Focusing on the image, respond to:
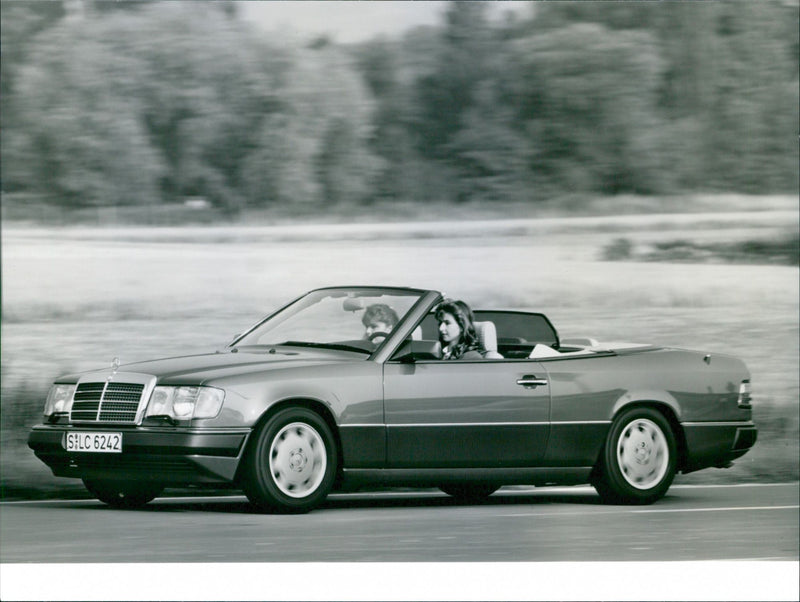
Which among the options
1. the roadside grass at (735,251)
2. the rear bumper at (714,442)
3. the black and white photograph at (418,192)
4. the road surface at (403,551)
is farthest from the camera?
the roadside grass at (735,251)

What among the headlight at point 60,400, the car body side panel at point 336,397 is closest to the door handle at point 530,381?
the car body side panel at point 336,397

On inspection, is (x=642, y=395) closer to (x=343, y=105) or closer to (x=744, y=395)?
(x=744, y=395)

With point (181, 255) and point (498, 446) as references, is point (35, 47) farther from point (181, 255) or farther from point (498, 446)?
point (498, 446)

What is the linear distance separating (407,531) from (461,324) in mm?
1695

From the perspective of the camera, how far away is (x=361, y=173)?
15039mm

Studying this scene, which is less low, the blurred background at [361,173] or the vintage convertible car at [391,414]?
the blurred background at [361,173]

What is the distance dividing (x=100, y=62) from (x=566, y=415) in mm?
5918

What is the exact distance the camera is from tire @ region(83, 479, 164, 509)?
10.5 metres

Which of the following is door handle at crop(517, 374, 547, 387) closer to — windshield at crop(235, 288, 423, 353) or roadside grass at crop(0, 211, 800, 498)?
windshield at crop(235, 288, 423, 353)

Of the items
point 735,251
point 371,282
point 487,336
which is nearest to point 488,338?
point 487,336

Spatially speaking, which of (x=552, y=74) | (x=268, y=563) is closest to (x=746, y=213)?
(x=552, y=74)

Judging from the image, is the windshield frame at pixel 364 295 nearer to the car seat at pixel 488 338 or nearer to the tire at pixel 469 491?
the car seat at pixel 488 338

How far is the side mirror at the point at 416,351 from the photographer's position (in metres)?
10.2

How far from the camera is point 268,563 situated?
7898 mm
